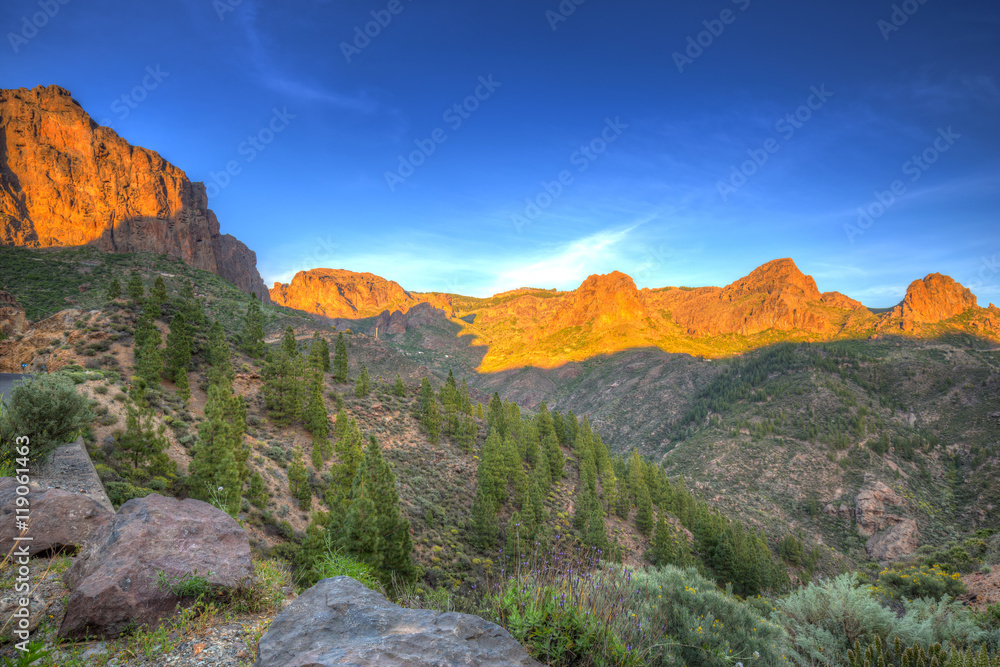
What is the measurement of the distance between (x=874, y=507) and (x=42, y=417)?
11839cm

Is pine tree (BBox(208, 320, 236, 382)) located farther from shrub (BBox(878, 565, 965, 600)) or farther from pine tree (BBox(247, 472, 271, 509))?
shrub (BBox(878, 565, 965, 600))

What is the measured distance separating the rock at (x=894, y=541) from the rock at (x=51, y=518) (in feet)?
332

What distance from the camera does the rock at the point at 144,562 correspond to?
14.7 ft

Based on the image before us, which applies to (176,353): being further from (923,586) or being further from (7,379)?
(923,586)

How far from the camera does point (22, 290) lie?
63.8m

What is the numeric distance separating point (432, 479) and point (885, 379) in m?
165

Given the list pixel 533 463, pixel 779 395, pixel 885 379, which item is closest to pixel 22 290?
pixel 533 463

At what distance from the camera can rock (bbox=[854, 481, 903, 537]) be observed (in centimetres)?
7938

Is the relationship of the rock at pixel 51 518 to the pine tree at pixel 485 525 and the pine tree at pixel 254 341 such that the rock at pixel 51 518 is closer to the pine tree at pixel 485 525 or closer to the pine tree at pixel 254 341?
the pine tree at pixel 485 525

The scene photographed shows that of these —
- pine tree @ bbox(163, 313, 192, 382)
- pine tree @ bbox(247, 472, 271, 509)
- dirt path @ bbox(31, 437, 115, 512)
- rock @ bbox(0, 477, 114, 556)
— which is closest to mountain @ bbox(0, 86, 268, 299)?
pine tree @ bbox(163, 313, 192, 382)

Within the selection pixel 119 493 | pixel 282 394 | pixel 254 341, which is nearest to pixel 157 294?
pixel 254 341

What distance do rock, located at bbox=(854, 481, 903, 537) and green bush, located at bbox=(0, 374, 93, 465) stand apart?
4517 inches

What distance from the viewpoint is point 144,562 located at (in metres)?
5.07

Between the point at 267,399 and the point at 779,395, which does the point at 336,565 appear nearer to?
the point at 267,399
